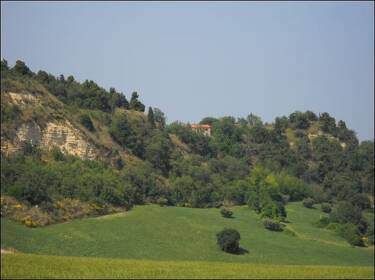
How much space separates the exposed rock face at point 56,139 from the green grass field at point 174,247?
1417 cm

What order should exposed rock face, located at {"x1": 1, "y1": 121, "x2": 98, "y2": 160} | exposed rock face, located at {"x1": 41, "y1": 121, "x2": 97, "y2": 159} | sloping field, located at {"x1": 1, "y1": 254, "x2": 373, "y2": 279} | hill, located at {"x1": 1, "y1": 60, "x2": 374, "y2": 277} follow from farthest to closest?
1. exposed rock face, located at {"x1": 41, "y1": 121, "x2": 97, "y2": 159}
2. exposed rock face, located at {"x1": 1, "y1": 121, "x2": 98, "y2": 160}
3. hill, located at {"x1": 1, "y1": 60, "x2": 374, "y2": 277}
4. sloping field, located at {"x1": 1, "y1": 254, "x2": 373, "y2": 279}

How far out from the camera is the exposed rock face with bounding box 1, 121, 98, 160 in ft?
221

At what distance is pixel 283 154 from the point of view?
373ft

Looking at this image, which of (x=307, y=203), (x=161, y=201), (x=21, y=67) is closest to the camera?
(x=161, y=201)

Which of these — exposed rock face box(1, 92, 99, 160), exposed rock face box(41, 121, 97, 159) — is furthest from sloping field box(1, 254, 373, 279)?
exposed rock face box(41, 121, 97, 159)

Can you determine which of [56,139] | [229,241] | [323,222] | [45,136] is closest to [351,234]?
[323,222]

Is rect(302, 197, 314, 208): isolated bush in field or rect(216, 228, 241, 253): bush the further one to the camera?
rect(302, 197, 314, 208): isolated bush in field

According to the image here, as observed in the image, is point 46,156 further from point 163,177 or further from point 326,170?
point 326,170

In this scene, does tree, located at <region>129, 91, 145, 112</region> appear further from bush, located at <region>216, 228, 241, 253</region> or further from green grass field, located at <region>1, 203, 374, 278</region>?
bush, located at <region>216, 228, 241, 253</region>

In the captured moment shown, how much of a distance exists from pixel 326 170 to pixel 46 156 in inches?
2428

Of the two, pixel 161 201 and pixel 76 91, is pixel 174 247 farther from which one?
pixel 76 91

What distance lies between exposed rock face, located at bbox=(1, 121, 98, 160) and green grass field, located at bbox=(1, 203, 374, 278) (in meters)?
14.2

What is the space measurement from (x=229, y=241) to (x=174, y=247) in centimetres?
519

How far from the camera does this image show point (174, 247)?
164ft
